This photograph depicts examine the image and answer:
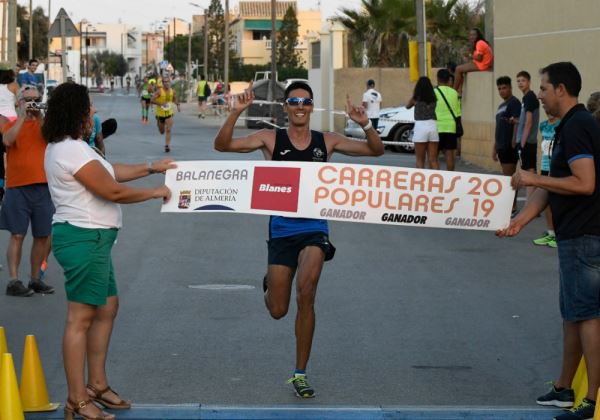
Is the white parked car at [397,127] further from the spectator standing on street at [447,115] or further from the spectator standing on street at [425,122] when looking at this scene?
the spectator standing on street at [447,115]

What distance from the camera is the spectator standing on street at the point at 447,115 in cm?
1892

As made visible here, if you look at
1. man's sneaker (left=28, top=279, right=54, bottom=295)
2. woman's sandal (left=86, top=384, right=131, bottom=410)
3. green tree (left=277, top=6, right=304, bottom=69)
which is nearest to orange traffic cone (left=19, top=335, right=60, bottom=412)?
woman's sandal (left=86, top=384, right=131, bottom=410)

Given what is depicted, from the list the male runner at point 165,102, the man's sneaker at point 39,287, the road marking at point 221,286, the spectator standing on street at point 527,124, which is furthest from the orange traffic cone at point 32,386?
the male runner at point 165,102

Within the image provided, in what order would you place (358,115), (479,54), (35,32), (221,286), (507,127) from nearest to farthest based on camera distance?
(358,115)
(221,286)
(507,127)
(479,54)
(35,32)

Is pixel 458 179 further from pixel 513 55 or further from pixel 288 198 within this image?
pixel 513 55

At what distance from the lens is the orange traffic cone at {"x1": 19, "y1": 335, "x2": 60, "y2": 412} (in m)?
6.77

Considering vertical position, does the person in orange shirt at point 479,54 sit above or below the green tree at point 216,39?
below

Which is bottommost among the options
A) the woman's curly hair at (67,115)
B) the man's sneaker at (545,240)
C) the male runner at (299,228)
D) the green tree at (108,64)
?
the man's sneaker at (545,240)

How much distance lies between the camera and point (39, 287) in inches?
427

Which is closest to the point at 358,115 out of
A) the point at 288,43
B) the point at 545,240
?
the point at 545,240

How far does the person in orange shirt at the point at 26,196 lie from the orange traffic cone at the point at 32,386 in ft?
12.8

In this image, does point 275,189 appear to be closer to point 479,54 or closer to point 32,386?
point 32,386

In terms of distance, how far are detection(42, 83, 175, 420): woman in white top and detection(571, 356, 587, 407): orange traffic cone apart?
2.70 metres

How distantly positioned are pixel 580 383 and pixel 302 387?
1.72 meters
